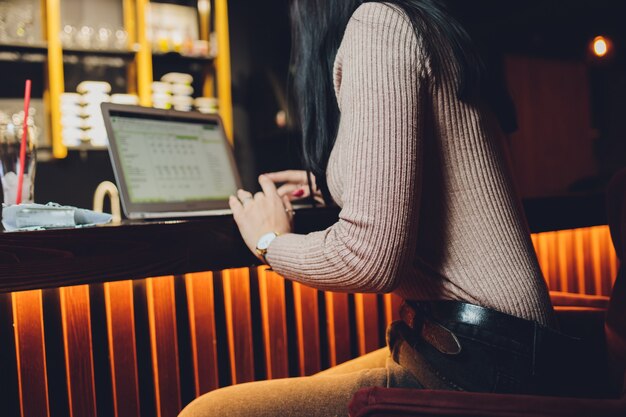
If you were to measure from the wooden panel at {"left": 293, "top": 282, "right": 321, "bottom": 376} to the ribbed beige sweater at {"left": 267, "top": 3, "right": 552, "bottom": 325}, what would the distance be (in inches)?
21.9

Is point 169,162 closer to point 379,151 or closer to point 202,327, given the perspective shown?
point 202,327

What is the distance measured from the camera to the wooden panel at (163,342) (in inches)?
53.1

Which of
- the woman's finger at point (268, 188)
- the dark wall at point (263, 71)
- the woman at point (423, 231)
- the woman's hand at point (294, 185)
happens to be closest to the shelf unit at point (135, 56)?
the dark wall at point (263, 71)

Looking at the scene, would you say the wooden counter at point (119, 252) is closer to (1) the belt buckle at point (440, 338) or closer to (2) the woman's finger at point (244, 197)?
(2) the woman's finger at point (244, 197)

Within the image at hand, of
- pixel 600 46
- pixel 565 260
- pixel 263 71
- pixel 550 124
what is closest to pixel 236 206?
pixel 565 260

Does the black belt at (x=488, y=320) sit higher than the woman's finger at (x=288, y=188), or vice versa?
the woman's finger at (x=288, y=188)

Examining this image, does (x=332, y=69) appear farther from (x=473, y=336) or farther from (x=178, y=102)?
(x=178, y=102)

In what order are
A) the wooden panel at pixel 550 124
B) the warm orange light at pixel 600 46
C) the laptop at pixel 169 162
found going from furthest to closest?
the wooden panel at pixel 550 124 → the warm orange light at pixel 600 46 → the laptop at pixel 169 162

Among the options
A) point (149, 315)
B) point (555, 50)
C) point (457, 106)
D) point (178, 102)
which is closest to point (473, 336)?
point (457, 106)

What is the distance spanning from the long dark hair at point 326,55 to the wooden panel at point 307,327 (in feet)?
1.38

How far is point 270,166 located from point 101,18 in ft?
5.07

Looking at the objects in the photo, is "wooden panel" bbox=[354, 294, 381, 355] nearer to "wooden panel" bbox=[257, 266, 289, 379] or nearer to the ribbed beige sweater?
"wooden panel" bbox=[257, 266, 289, 379]

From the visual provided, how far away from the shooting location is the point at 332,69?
1124 mm

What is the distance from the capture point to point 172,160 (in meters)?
1.62
